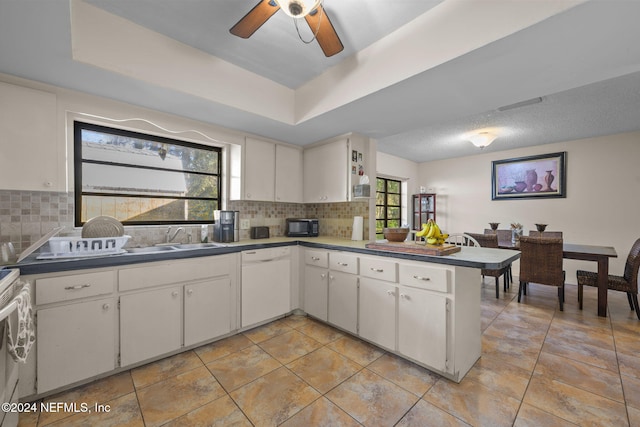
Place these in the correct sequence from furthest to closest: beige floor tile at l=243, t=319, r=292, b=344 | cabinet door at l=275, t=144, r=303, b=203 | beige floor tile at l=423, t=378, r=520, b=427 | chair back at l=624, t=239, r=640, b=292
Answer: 1. cabinet door at l=275, t=144, r=303, b=203
2. chair back at l=624, t=239, r=640, b=292
3. beige floor tile at l=243, t=319, r=292, b=344
4. beige floor tile at l=423, t=378, r=520, b=427

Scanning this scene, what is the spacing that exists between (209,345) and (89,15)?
2570mm

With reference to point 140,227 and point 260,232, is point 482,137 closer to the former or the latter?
point 260,232

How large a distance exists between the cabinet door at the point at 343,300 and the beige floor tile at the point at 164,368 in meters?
1.23

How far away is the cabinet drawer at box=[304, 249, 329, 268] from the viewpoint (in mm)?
2703

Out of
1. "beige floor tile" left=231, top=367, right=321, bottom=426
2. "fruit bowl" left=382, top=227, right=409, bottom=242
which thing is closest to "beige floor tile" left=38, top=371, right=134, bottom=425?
"beige floor tile" left=231, top=367, right=321, bottom=426

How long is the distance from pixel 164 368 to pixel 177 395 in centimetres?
39

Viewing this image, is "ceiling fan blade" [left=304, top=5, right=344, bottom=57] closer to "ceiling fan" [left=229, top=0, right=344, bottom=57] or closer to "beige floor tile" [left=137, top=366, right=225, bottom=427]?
"ceiling fan" [left=229, top=0, right=344, bottom=57]

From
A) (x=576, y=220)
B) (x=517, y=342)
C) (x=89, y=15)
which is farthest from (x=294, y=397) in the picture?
(x=576, y=220)

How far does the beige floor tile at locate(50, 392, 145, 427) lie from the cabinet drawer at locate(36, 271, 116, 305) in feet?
2.27

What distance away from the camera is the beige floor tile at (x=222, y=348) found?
7.12ft

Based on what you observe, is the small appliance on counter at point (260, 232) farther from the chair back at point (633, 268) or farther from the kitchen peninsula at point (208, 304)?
the chair back at point (633, 268)

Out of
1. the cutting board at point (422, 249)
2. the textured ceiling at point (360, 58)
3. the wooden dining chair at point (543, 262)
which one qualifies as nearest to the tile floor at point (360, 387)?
the wooden dining chair at point (543, 262)

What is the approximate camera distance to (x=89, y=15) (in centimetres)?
165

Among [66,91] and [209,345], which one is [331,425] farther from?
[66,91]
